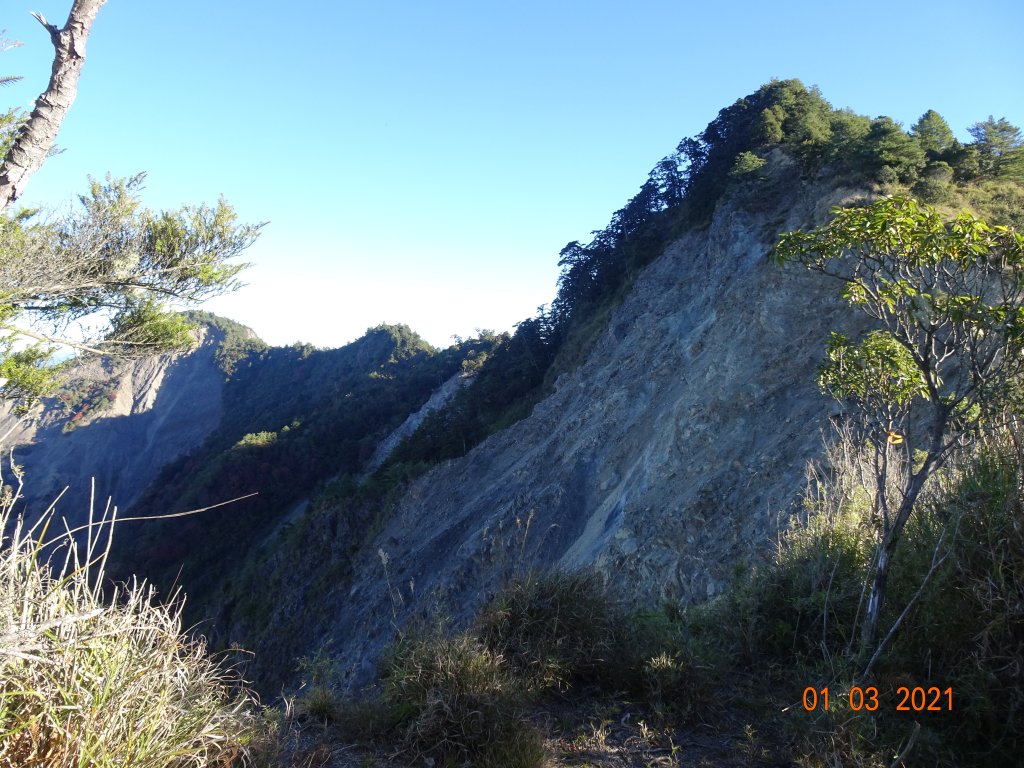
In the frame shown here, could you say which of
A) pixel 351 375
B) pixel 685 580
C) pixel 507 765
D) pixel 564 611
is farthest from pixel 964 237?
pixel 351 375

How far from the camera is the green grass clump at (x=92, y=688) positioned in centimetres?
187

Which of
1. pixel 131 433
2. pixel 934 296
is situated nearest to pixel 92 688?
pixel 934 296

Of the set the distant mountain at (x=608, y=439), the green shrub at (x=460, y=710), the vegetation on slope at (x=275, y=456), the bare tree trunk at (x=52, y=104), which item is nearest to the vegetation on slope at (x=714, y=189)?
the distant mountain at (x=608, y=439)

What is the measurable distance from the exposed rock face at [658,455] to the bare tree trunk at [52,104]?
19.3 feet

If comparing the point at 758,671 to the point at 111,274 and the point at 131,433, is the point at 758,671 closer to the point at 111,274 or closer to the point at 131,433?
the point at 111,274

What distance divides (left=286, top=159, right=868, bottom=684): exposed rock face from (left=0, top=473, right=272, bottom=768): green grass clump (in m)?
4.83

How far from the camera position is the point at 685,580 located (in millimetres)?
10031

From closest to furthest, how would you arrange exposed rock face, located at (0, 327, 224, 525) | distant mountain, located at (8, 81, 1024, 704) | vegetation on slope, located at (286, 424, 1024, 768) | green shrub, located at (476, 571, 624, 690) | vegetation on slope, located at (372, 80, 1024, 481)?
vegetation on slope, located at (286, 424, 1024, 768) < green shrub, located at (476, 571, 624, 690) < distant mountain, located at (8, 81, 1024, 704) < vegetation on slope, located at (372, 80, 1024, 481) < exposed rock face, located at (0, 327, 224, 525)

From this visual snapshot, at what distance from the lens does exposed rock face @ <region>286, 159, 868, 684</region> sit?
1100cm

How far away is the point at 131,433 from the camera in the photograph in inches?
2717

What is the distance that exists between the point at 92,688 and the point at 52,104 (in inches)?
223

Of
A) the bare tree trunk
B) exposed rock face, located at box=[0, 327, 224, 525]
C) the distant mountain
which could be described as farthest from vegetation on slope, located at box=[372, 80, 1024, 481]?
exposed rock face, located at box=[0, 327, 224, 525]
